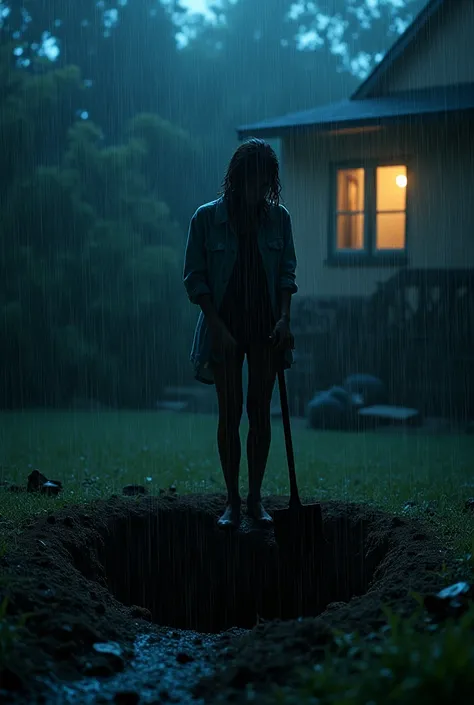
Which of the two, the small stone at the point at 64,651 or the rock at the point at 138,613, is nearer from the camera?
the small stone at the point at 64,651

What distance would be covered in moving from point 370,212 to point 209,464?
6.08 meters

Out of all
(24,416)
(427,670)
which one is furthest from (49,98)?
(427,670)

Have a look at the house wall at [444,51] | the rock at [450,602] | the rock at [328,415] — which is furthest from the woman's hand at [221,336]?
the house wall at [444,51]

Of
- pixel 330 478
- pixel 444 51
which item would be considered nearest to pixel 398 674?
pixel 330 478

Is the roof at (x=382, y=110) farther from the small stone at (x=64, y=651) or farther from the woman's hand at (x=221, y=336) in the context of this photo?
the small stone at (x=64, y=651)

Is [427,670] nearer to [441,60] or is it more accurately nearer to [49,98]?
[441,60]

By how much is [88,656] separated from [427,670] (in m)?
1.17

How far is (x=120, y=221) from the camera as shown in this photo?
17391 mm

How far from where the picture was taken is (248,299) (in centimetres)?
487

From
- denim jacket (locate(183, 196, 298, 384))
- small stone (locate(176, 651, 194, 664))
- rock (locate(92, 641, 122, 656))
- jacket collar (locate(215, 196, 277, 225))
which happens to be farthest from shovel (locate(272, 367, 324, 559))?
rock (locate(92, 641, 122, 656))

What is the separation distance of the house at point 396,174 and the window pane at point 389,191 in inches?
0.6

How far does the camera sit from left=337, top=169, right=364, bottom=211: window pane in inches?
538

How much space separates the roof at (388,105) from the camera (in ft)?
39.9

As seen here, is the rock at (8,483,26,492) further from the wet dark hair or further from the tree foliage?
the tree foliage
